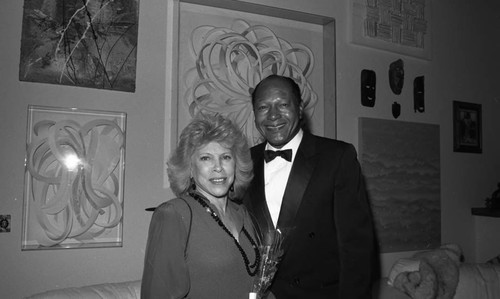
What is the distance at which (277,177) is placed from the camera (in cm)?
218

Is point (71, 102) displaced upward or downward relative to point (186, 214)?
upward

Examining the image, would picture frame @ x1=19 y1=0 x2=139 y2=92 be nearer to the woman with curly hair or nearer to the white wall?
the white wall

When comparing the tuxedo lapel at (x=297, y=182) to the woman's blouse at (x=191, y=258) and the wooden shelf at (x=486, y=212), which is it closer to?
the woman's blouse at (x=191, y=258)

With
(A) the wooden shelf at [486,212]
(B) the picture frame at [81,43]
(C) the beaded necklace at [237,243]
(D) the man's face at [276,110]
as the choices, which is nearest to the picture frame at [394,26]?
(A) the wooden shelf at [486,212]

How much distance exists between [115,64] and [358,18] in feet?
6.82

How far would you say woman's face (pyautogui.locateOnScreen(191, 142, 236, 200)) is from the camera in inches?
70.1

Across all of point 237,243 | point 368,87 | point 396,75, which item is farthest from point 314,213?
point 396,75

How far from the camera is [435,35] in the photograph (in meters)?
4.18

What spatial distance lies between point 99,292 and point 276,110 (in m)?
1.39

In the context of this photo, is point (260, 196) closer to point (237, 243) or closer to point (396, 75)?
point (237, 243)

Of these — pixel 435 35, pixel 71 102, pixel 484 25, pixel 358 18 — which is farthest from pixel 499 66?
pixel 71 102

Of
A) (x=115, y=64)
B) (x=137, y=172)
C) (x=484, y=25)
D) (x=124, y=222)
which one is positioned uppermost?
(x=484, y=25)

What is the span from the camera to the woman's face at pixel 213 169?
178 cm

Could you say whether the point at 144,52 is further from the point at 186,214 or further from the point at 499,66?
the point at 499,66
